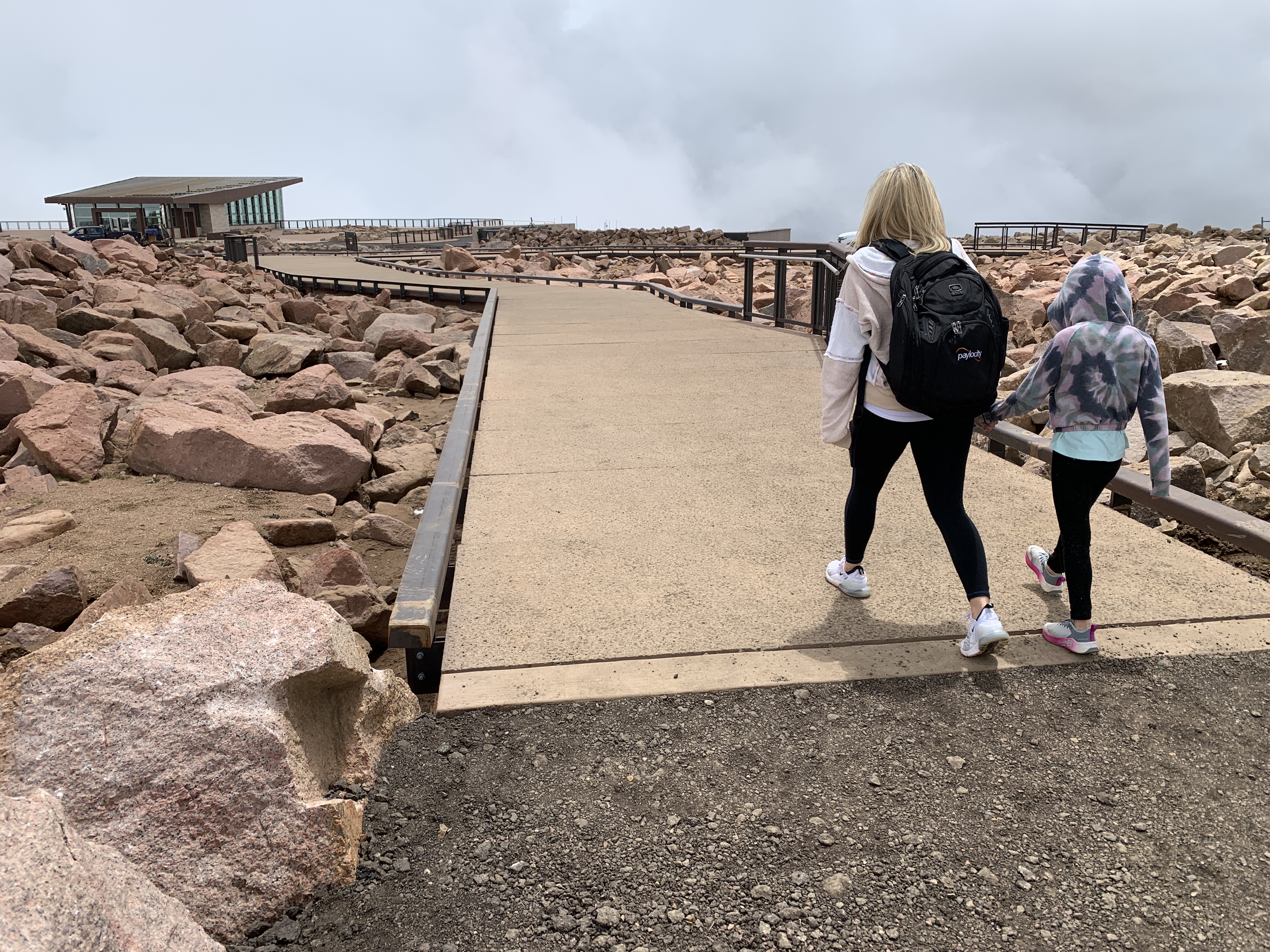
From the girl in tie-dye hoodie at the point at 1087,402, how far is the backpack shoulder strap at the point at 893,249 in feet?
1.93

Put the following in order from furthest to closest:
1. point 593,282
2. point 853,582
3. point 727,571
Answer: point 593,282 < point 727,571 < point 853,582

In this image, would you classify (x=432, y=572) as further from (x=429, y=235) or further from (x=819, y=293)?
(x=429, y=235)

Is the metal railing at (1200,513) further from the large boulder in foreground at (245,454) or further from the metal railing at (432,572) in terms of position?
the large boulder in foreground at (245,454)

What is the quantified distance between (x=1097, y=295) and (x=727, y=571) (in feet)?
6.09

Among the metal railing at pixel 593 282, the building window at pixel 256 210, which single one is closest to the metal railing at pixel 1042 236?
the metal railing at pixel 593 282

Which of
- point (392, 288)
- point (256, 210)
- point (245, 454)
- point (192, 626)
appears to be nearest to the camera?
point (192, 626)

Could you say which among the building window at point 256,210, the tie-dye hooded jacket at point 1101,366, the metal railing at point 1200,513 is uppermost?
the building window at point 256,210

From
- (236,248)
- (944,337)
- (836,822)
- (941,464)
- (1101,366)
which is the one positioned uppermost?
(236,248)

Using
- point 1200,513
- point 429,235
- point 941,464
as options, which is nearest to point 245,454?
point 941,464

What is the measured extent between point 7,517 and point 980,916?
5.45m

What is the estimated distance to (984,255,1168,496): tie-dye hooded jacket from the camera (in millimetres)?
3396

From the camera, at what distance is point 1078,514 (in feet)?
11.6

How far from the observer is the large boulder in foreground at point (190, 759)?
227 centimetres

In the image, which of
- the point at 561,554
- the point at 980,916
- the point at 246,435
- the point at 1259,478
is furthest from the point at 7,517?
the point at 1259,478
